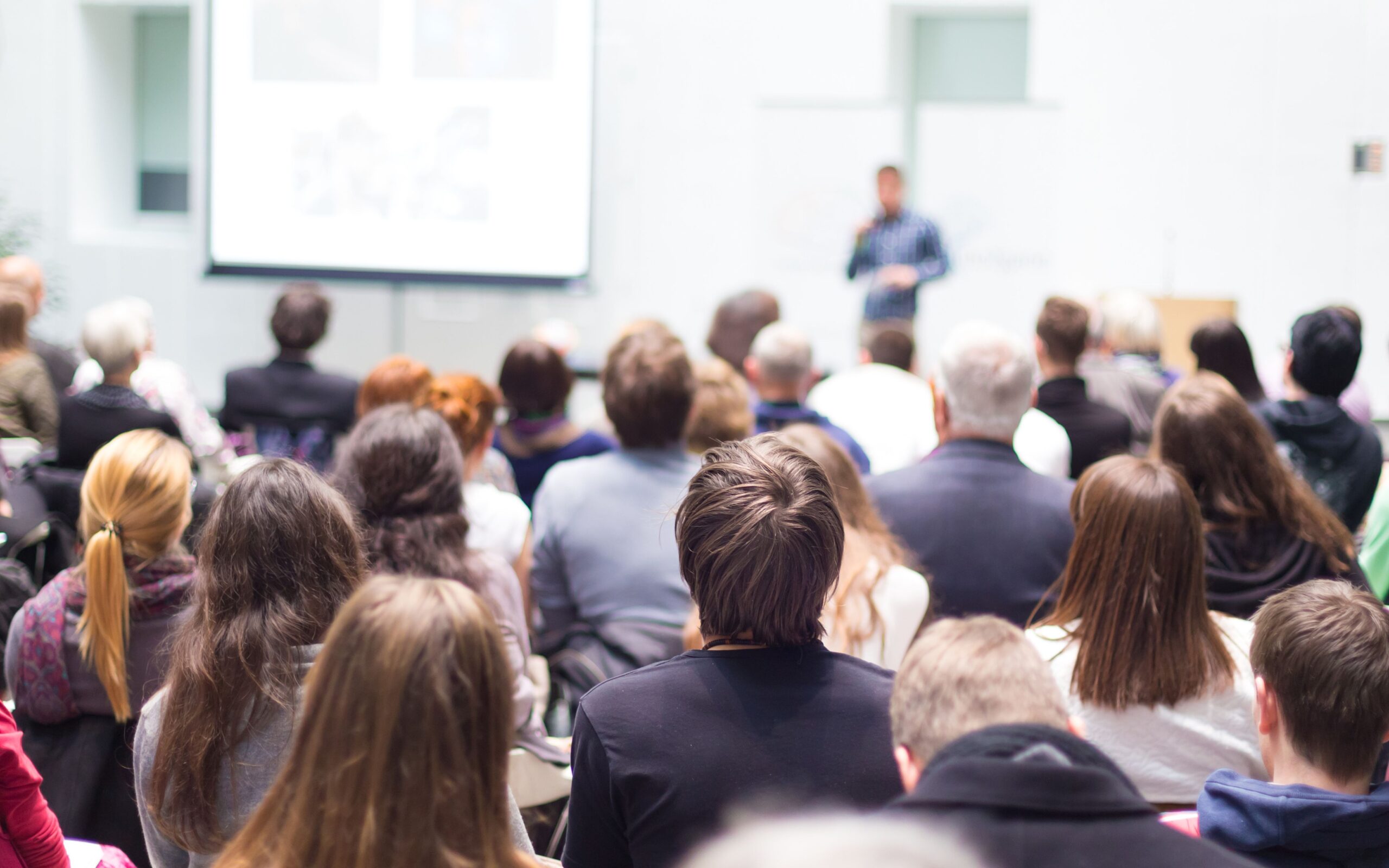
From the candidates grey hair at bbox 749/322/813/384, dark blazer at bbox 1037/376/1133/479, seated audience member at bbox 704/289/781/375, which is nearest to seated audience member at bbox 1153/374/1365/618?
dark blazer at bbox 1037/376/1133/479

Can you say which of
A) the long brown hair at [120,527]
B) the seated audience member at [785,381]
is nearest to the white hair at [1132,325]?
the seated audience member at [785,381]

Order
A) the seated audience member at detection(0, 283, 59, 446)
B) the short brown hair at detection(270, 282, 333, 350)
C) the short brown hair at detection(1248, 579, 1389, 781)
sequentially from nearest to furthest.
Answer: the short brown hair at detection(1248, 579, 1389, 781), the seated audience member at detection(0, 283, 59, 446), the short brown hair at detection(270, 282, 333, 350)

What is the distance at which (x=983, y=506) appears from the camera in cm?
248

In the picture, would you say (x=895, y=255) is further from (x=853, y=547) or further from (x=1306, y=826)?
(x=1306, y=826)

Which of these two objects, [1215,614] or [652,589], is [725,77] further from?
[1215,614]

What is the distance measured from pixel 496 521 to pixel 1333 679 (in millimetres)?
1768

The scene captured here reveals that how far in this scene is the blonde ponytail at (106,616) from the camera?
198 cm

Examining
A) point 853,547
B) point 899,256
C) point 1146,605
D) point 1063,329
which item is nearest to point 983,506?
point 853,547

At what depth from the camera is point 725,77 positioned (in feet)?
23.8

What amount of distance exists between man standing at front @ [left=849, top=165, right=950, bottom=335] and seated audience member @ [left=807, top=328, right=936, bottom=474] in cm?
262

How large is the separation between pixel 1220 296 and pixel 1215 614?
5491 mm

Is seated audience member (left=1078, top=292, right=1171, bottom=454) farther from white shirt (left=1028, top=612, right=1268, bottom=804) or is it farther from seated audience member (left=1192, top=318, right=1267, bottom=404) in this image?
white shirt (left=1028, top=612, right=1268, bottom=804)

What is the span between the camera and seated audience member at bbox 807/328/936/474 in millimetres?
3867

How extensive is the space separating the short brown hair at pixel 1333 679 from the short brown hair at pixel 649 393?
5.19ft
